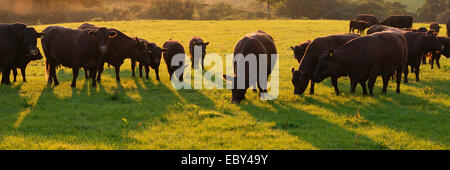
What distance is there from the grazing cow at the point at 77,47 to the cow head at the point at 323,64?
269 inches

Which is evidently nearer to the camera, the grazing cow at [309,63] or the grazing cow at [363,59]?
the grazing cow at [363,59]

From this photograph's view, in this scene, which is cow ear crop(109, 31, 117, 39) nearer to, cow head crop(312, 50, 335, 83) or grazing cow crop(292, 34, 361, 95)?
grazing cow crop(292, 34, 361, 95)

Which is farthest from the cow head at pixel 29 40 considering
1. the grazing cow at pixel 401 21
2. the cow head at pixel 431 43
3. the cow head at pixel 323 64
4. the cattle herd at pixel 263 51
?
the grazing cow at pixel 401 21

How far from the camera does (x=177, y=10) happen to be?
7156 cm

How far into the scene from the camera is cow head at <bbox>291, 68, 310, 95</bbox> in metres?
11.4

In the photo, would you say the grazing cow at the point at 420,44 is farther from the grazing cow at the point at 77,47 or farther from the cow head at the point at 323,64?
the grazing cow at the point at 77,47

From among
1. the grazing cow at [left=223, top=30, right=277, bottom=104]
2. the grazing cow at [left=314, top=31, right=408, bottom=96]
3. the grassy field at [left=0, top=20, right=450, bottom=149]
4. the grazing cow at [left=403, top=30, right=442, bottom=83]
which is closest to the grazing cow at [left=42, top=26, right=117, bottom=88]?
the grassy field at [left=0, top=20, right=450, bottom=149]

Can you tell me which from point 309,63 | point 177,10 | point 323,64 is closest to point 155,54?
point 309,63

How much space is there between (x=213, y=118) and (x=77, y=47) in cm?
623

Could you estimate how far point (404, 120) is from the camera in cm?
906

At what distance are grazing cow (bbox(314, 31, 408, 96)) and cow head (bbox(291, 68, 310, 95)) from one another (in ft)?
1.22

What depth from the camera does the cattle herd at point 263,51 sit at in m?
10.9

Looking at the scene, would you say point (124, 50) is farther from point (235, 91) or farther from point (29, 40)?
point (235, 91)
